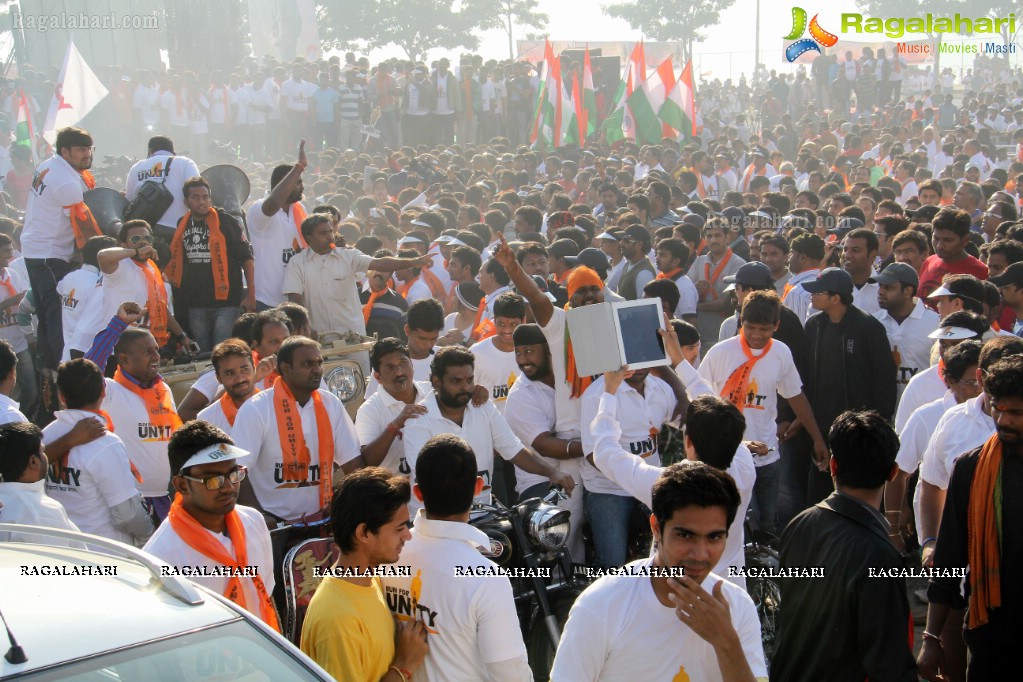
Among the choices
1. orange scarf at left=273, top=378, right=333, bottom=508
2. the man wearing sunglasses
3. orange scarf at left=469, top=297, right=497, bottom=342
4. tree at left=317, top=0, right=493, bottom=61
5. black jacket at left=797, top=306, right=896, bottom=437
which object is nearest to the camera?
orange scarf at left=273, top=378, right=333, bottom=508

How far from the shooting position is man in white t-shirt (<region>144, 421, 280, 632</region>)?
4.18 meters

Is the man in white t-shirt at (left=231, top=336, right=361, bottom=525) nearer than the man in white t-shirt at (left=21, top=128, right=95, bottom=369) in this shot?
Yes

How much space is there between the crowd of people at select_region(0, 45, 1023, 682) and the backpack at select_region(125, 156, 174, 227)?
0.04m

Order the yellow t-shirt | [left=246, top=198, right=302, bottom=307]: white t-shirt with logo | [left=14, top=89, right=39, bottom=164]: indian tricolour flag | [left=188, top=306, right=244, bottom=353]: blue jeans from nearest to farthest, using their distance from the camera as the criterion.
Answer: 1. the yellow t-shirt
2. [left=188, top=306, right=244, bottom=353]: blue jeans
3. [left=246, top=198, right=302, bottom=307]: white t-shirt with logo
4. [left=14, top=89, right=39, bottom=164]: indian tricolour flag

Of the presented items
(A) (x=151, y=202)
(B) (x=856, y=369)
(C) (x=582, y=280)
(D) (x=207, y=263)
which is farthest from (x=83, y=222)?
(B) (x=856, y=369)

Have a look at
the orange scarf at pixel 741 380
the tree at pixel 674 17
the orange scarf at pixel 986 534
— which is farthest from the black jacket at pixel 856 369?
the tree at pixel 674 17

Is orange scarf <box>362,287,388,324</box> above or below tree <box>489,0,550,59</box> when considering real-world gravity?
below

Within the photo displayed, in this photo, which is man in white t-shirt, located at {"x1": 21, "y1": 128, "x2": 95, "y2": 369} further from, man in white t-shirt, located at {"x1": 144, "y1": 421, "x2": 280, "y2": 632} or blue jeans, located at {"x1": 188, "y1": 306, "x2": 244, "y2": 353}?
man in white t-shirt, located at {"x1": 144, "y1": 421, "x2": 280, "y2": 632}

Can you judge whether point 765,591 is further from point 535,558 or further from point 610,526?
point 535,558

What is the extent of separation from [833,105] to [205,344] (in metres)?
29.2

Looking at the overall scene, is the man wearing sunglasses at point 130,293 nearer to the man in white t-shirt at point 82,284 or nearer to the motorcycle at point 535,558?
the man in white t-shirt at point 82,284

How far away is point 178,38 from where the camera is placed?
99.5 feet

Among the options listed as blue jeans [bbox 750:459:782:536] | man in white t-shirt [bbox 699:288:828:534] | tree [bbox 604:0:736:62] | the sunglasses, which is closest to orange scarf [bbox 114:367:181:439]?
the sunglasses

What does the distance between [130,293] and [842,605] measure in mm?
6139
